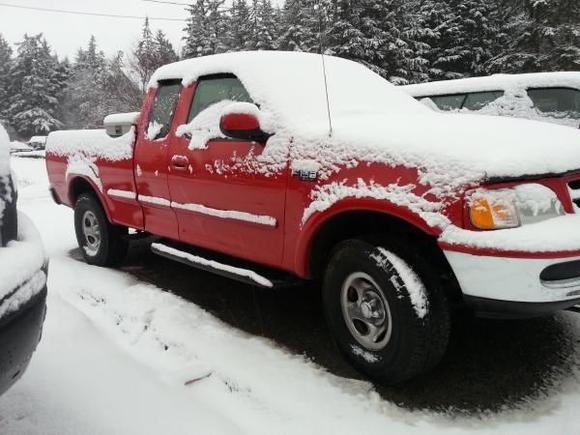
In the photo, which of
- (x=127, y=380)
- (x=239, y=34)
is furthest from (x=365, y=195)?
(x=239, y=34)

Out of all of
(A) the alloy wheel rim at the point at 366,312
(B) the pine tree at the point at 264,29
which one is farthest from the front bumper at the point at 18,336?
(B) the pine tree at the point at 264,29

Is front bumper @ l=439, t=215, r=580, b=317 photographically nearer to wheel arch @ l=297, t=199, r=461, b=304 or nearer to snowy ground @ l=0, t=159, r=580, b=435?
wheel arch @ l=297, t=199, r=461, b=304

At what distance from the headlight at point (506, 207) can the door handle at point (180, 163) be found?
217 centimetres

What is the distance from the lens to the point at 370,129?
9.23 feet

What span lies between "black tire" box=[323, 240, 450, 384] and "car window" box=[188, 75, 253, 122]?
4.62ft

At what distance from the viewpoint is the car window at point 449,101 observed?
22.8 ft

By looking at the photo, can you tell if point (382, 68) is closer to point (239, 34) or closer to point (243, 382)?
point (239, 34)

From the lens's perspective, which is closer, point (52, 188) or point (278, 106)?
point (278, 106)

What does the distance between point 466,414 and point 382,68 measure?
26.7 metres

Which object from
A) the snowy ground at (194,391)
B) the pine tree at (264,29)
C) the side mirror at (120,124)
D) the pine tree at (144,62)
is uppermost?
the pine tree at (264,29)

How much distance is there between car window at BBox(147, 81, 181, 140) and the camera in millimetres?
4164

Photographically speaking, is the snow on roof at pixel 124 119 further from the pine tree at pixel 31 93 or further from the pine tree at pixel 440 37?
the pine tree at pixel 31 93

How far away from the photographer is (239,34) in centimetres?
3956

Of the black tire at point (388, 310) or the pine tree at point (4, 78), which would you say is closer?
the black tire at point (388, 310)
